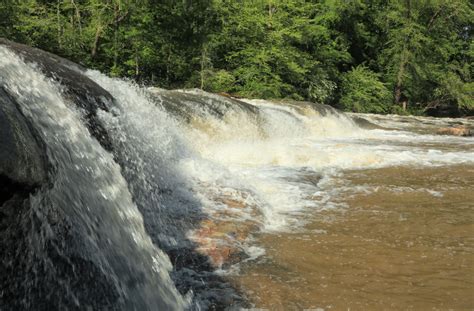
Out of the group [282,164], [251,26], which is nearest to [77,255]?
[282,164]

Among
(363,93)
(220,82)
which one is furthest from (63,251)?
(363,93)

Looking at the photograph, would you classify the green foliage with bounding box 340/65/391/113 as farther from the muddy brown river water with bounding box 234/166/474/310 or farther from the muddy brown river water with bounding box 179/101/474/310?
the muddy brown river water with bounding box 234/166/474/310

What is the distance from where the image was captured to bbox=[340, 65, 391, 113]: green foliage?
24719 millimetres

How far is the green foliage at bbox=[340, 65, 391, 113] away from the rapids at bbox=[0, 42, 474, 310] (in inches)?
627

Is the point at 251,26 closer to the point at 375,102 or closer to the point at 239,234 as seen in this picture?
the point at 375,102

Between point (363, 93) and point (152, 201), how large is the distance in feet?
72.2

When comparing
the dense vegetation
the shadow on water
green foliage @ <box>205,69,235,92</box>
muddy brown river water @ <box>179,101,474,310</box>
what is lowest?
muddy brown river water @ <box>179,101,474,310</box>

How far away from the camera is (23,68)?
3.97 m

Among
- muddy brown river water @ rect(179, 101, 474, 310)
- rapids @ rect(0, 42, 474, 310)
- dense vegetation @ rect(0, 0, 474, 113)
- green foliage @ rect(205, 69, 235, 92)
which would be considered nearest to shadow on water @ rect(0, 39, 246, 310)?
rapids @ rect(0, 42, 474, 310)

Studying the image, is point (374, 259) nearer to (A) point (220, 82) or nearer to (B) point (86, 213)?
(B) point (86, 213)

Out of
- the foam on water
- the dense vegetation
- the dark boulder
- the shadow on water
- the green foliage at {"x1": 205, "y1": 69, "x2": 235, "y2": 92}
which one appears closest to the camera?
the shadow on water

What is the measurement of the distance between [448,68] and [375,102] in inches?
237

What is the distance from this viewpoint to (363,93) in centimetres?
2489

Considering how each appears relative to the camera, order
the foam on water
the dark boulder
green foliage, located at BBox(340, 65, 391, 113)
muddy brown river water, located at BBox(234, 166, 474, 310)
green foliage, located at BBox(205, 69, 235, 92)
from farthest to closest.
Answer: green foliage, located at BBox(340, 65, 391, 113), green foliage, located at BBox(205, 69, 235, 92), the dark boulder, muddy brown river water, located at BBox(234, 166, 474, 310), the foam on water
